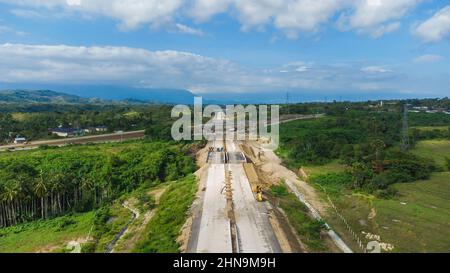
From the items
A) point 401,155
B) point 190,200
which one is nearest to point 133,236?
point 190,200

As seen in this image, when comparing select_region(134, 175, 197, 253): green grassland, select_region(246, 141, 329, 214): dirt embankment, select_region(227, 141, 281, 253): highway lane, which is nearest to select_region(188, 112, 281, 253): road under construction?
select_region(227, 141, 281, 253): highway lane

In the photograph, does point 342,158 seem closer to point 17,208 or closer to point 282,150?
point 282,150

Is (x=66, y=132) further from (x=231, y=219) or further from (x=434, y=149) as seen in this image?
(x=231, y=219)

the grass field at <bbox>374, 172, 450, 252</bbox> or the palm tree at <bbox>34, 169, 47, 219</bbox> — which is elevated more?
the palm tree at <bbox>34, 169, 47, 219</bbox>

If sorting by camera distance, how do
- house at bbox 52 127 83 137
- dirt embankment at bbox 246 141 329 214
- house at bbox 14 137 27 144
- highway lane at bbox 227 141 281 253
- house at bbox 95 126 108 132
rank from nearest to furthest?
highway lane at bbox 227 141 281 253, dirt embankment at bbox 246 141 329 214, house at bbox 14 137 27 144, house at bbox 52 127 83 137, house at bbox 95 126 108 132

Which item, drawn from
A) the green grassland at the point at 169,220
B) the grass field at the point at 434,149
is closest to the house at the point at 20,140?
the green grassland at the point at 169,220

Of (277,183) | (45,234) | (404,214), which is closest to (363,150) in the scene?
(277,183)

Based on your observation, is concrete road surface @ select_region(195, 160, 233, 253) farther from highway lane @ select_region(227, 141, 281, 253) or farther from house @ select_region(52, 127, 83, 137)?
house @ select_region(52, 127, 83, 137)
